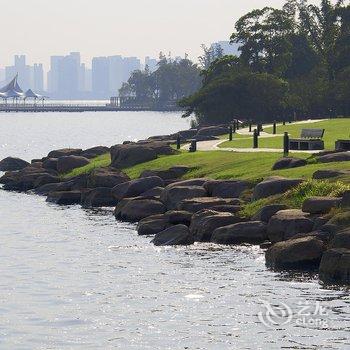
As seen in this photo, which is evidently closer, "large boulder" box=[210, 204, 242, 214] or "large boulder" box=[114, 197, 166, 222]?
"large boulder" box=[210, 204, 242, 214]

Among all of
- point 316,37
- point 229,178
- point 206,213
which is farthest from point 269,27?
point 206,213

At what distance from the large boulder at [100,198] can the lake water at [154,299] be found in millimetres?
14294

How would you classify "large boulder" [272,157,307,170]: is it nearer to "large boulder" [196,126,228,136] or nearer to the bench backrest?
the bench backrest

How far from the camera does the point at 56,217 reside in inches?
2355

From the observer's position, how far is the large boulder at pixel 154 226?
50.7 meters

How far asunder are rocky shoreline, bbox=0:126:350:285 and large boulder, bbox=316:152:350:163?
0.07 metres

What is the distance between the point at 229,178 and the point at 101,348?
29.3 meters

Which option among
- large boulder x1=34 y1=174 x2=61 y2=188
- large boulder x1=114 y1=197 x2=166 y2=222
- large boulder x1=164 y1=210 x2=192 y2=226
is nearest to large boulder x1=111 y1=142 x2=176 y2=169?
large boulder x1=34 y1=174 x2=61 y2=188

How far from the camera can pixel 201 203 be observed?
51.2 meters

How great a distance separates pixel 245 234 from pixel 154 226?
21.7 ft

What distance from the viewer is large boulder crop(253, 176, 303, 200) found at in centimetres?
5022

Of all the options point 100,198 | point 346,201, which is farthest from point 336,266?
point 100,198

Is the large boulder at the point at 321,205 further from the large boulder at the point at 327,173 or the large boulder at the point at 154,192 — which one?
the large boulder at the point at 154,192

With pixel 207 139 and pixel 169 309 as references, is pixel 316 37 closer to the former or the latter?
pixel 207 139
